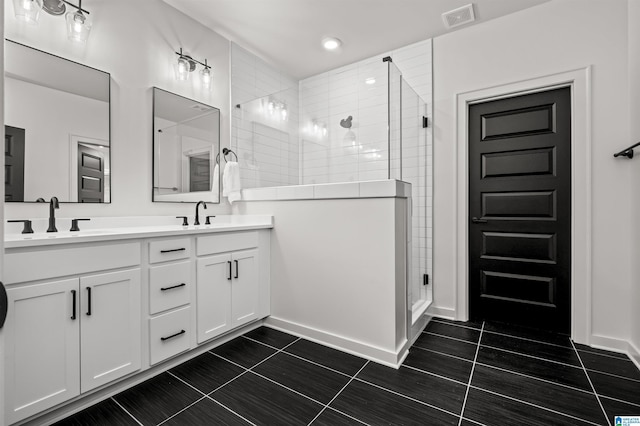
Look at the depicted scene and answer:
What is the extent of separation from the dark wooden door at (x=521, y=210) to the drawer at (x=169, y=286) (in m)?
2.36

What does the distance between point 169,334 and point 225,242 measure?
68cm

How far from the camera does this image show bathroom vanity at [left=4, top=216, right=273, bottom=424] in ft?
4.33

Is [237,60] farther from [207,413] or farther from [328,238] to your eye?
[207,413]

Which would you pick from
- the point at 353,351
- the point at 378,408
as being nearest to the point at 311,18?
the point at 353,351

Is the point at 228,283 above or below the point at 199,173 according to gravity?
below

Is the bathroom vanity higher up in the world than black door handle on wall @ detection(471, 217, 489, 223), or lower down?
lower down

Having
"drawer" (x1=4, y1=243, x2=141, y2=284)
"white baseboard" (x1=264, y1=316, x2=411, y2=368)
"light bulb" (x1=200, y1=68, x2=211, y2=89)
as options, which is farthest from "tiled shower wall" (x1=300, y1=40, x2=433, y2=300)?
"drawer" (x1=4, y1=243, x2=141, y2=284)

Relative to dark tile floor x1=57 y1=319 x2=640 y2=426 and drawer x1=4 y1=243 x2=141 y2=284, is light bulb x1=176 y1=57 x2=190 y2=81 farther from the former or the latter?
dark tile floor x1=57 y1=319 x2=640 y2=426

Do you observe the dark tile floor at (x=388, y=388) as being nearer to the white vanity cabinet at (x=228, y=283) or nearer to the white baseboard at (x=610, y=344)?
the white baseboard at (x=610, y=344)

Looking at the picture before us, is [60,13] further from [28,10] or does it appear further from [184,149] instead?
[184,149]

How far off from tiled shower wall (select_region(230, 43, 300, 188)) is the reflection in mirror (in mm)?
1142

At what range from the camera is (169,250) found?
1872mm

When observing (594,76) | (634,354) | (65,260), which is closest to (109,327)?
(65,260)

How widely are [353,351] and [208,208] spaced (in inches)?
67.8
